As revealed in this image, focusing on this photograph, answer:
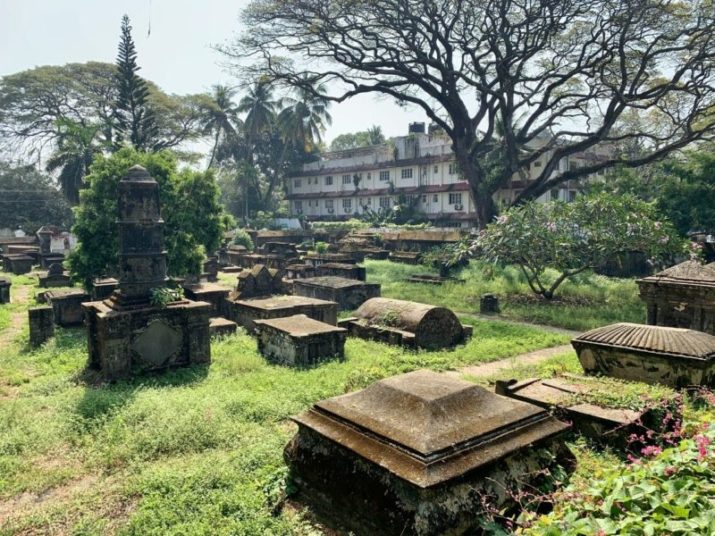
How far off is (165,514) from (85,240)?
11485 millimetres

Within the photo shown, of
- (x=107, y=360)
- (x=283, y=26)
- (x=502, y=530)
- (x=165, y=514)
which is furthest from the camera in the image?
(x=283, y=26)

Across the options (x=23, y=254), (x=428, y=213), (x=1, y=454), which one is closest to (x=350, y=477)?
(x=1, y=454)

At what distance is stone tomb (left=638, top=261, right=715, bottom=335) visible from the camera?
923 centimetres

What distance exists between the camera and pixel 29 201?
42.7 meters

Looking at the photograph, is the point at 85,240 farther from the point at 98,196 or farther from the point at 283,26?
the point at 283,26

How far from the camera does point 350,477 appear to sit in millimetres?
3916

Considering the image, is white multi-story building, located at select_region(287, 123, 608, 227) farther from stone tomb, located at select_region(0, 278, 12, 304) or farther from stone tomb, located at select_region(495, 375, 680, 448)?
stone tomb, located at select_region(495, 375, 680, 448)

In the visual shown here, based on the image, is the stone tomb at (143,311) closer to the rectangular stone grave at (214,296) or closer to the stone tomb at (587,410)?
the rectangular stone grave at (214,296)

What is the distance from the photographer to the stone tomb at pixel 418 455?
3.48 m

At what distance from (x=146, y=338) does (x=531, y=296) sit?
12192 mm

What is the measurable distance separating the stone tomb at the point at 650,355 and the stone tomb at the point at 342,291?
8214mm

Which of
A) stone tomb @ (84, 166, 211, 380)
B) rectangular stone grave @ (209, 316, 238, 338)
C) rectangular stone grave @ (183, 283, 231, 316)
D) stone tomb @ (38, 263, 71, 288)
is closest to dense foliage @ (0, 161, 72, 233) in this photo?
stone tomb @ (38, 263, 71, 288)

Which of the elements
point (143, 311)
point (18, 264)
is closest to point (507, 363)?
point (143, 311)

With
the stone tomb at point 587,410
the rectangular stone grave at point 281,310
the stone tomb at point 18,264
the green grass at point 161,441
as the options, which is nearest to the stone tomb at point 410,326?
the rectangular stone grave at point 281,310
